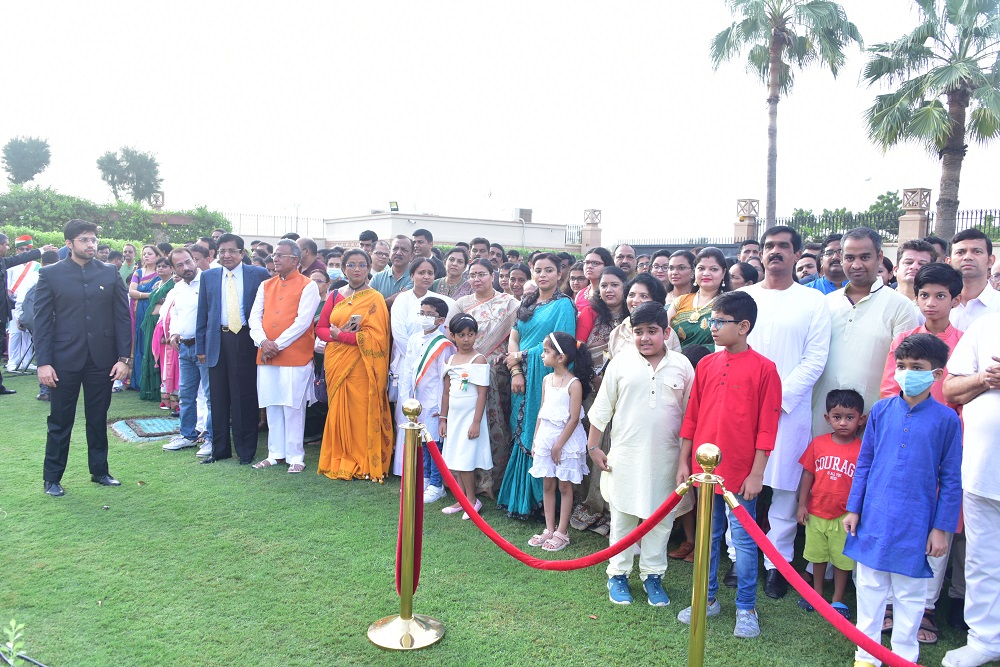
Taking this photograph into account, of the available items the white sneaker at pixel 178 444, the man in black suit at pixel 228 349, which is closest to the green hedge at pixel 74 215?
the white sneaker at pixel 178 444

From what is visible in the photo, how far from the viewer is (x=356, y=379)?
641cm

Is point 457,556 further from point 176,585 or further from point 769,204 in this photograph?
point 769,204

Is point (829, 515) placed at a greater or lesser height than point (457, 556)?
greater

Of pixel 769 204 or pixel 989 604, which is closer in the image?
pixel 989 604

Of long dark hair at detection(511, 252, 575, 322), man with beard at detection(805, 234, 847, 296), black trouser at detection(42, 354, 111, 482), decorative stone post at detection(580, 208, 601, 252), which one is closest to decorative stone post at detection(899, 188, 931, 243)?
decorative stone post at detection(580, 208, 601, 252)

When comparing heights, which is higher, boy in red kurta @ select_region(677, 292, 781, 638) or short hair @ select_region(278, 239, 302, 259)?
short hair @ select_region(278, 239, 302, 259)

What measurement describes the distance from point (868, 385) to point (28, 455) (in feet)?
22.8

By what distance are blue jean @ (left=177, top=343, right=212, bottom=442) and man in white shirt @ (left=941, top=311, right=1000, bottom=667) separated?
20.4 ft

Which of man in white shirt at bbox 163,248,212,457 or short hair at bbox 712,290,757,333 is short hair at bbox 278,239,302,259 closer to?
man in white shirt at bbox 163,248,212,457

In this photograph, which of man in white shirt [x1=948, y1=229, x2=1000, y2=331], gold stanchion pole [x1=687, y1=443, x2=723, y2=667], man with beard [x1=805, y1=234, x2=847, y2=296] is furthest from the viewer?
man with beard [x1=805, y1=234, x2=847, y2=296]

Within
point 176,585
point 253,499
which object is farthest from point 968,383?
point 253,499

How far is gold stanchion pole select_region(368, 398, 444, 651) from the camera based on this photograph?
347 centimetres

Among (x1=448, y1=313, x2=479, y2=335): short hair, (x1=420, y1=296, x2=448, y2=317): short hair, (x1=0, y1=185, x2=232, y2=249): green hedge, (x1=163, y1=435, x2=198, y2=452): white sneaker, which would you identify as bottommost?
(x1=163, y1=435, x2=198, y2=452): white sneaker

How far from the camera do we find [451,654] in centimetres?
340
